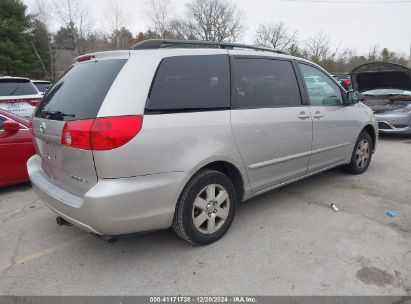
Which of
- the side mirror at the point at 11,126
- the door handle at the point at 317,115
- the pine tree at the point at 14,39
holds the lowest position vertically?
the side mirror at the point at 11,126

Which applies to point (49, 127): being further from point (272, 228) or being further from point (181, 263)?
point (272, 228)

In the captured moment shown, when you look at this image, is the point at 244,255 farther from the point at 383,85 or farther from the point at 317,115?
the point at 383,85

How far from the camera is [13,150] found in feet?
14.8

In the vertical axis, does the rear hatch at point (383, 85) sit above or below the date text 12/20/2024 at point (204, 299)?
above

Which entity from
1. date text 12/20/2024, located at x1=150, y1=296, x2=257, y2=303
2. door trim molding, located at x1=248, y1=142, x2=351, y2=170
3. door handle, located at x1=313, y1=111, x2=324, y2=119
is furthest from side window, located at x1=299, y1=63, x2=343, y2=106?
date text 12/20/2024, located at x1=150, y1=296, x2=257, y2=303

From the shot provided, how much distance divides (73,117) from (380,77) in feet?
28.3

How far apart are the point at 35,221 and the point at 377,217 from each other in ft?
12.6

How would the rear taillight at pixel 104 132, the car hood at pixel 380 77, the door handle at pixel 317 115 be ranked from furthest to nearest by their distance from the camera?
the car hood at pixel 380 77, the door handle at pixel 317 115, the rear taillight at pixel 104 132

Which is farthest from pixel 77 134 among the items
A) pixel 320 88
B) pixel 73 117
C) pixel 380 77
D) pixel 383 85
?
pixel 383 85

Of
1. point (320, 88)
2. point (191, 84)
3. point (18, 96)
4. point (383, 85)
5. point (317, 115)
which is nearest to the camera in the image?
point (191, 84)

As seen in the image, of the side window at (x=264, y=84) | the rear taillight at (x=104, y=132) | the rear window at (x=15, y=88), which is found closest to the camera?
the rear taillight at (x=104, y=132)

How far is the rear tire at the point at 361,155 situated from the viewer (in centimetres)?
498

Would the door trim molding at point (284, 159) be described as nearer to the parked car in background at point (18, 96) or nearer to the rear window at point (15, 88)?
the parked car in background at point (18, 96)

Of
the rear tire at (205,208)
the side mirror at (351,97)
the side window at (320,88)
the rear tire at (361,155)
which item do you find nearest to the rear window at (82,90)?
the rear tire at (205,208)
